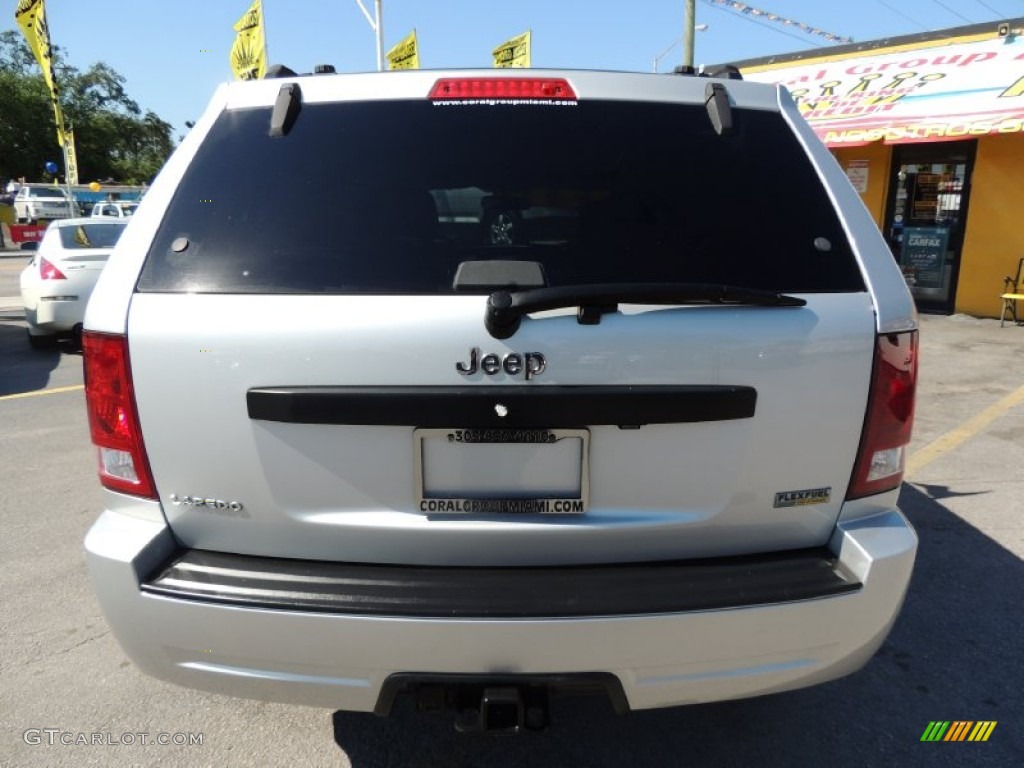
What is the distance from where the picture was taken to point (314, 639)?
68.0 inches

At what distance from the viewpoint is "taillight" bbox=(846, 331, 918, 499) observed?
73.9 inches

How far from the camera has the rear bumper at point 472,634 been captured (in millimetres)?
1710

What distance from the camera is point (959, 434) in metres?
5.82

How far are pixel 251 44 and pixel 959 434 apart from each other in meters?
15.6

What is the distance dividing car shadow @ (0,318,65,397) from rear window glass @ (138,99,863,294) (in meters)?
6.84

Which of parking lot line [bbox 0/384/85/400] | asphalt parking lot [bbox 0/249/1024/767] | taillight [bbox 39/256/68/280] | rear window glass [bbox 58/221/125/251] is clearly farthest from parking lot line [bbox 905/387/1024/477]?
rear window glass [bbox 58/221/125/251]

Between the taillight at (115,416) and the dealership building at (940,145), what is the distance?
35.4 feet

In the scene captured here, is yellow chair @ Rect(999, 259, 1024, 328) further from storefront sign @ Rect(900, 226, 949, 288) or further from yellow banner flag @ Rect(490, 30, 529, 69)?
yellow banner flag @ Rect(490, 30, 529, 69)

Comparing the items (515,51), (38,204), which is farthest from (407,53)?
(38,204)

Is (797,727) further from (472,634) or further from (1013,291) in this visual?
(1013,291)

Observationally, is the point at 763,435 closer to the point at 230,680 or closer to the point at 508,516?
the point at 508,516

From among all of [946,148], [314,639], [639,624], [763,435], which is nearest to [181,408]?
[314,639]

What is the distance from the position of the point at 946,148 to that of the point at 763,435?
12.6 meters

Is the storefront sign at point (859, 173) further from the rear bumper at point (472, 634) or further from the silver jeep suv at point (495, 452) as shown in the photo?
the rear bumper at point (472, 634)
